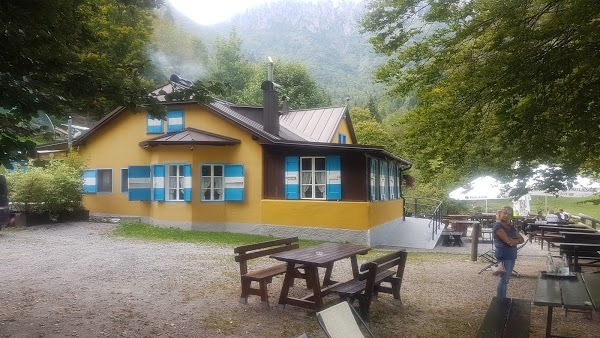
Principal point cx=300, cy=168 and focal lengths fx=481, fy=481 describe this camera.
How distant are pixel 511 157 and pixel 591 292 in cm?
460

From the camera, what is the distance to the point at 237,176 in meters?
17.8

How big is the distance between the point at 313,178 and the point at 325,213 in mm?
1307

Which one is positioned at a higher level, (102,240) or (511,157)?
(511,157)

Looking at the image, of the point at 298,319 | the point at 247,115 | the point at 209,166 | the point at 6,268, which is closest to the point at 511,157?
the point at 298,319

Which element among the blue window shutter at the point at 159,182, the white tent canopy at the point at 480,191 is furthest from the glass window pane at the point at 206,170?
the white tent canopy at the point at 480,191

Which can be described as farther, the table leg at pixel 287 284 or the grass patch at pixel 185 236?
the grass patch at pixel 185 236

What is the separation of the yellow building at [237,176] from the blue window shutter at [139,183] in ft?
0.13

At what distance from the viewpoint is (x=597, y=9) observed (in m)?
4.86

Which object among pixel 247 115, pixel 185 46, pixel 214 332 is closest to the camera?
pixel 214 332

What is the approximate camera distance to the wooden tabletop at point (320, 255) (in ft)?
20.7

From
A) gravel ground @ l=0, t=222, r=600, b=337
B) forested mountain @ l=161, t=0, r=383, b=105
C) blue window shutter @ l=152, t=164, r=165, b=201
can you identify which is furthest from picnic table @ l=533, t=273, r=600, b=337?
forested mountain @ l=161, t=0, r=383, b=105

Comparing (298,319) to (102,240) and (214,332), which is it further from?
(102,240)

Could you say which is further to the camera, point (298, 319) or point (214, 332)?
point (298, 319)

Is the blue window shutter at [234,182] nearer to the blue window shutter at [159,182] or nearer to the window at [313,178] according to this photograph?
the window at [313,178]
